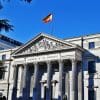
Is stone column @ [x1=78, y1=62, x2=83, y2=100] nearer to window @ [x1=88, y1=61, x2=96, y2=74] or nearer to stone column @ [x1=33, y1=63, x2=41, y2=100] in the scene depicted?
window @ [x1=88, y1=61, x2=96, y2=74]

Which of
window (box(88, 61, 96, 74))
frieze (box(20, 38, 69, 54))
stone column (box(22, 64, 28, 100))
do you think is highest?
frieze (box(20, 38, 69, 54))

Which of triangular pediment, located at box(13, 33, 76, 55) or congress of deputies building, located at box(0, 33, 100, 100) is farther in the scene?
triangular pediment, located at box(13, 33, 76, 55)

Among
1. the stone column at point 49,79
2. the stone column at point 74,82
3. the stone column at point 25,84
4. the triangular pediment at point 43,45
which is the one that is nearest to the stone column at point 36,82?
the stone column at point 25,84

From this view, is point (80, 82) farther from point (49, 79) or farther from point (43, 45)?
point (43, 45)

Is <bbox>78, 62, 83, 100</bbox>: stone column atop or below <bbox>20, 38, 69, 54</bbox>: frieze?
below

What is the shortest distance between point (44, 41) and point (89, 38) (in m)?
7.96

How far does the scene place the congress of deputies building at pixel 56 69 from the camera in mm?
41000

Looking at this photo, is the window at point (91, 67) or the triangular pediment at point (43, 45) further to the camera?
the triangular pediment at point (43, 45)

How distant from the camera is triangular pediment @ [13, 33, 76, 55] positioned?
43.0 meters

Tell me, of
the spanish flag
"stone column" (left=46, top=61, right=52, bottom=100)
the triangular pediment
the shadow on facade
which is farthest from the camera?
the spanish flag

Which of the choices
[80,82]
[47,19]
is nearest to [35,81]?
[80,82]

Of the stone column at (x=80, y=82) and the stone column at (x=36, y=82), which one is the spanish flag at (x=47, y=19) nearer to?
the stone column at (x=36, y=82)

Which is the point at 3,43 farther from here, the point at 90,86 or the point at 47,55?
the point at 90,86

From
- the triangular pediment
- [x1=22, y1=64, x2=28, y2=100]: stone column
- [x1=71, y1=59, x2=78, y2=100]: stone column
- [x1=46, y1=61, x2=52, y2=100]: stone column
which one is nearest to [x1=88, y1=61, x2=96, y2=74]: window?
[x1=71, y1=59, x2=78, y2=100]: stone column
